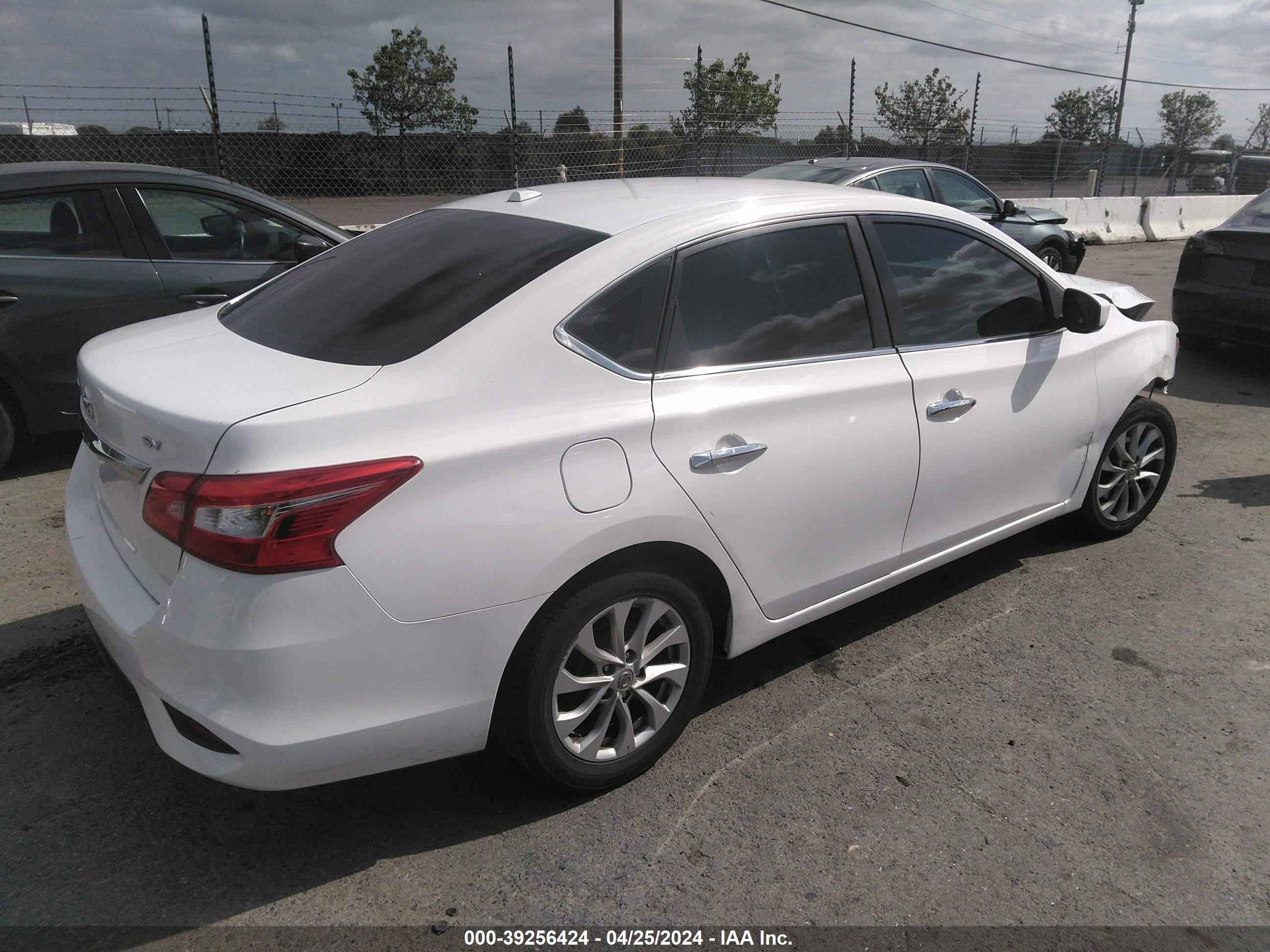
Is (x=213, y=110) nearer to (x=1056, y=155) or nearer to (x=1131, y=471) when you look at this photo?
(x=1131, y=471)

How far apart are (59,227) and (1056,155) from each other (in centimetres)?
1998

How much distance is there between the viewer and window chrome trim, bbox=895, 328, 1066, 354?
3298mm

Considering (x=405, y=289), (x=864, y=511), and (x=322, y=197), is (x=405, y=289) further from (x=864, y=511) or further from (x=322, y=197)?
(x=322, y=197)

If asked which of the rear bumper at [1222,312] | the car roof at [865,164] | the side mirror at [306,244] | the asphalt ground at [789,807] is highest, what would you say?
the car roof at [865,164]

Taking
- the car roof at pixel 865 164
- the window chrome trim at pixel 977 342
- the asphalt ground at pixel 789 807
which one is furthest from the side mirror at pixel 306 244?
the car roof at pixel 865 164

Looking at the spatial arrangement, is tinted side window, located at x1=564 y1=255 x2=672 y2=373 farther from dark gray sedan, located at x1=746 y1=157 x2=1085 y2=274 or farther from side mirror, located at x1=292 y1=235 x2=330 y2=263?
dark gray sedan, located at x1=746 y1=157 x2=1085 y2=274

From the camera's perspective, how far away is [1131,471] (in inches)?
174

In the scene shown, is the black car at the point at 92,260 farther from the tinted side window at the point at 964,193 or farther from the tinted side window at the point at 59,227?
the tinted side window at the point at 964,193

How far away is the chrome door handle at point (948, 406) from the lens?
10.8ft

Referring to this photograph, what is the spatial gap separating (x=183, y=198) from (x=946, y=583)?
4.76 metres

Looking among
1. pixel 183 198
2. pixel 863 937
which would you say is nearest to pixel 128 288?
pixel 183 198

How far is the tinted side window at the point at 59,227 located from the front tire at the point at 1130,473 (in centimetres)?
531

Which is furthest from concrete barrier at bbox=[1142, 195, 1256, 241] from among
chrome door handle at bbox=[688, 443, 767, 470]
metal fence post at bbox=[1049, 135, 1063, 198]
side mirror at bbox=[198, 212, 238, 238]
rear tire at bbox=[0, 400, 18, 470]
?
rear tire at bbox=[0, 400, 18, 470]

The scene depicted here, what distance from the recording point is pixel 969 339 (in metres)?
3.51
